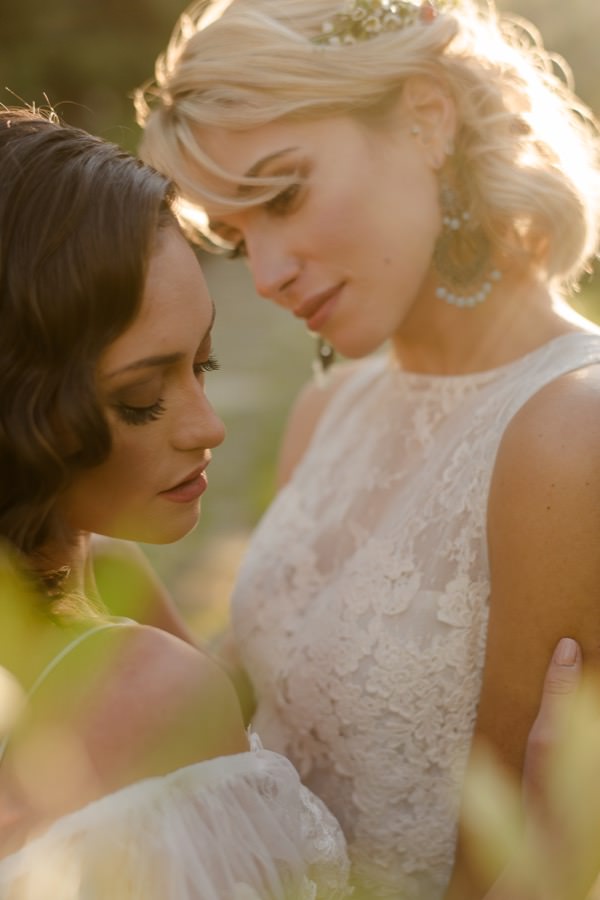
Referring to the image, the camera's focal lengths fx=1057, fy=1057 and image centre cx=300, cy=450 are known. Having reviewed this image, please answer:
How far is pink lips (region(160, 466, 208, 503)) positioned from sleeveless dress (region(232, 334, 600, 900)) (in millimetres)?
744

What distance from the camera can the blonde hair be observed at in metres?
2.84

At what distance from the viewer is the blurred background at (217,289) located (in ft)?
20.2

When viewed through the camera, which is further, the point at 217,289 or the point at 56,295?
the point at 217,289

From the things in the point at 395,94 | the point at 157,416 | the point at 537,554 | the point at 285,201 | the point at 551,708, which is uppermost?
the point at 395,94

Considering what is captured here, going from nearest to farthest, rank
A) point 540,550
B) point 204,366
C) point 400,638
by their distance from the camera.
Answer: point 204,366
point 540,550
point 400,638

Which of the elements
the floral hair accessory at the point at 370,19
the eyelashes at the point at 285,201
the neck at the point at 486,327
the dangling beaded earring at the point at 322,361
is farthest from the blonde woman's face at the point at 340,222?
the dangling beaded earring at the point at 322,361

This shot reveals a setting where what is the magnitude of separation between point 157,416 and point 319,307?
1.14 metres

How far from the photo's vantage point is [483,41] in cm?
310

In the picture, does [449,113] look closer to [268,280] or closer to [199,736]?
[268,280]

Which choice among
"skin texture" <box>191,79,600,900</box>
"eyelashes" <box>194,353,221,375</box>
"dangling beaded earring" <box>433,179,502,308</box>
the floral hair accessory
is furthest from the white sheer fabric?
the floral hair accessory

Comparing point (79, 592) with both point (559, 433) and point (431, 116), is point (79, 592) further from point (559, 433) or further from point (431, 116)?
point (431, 116)

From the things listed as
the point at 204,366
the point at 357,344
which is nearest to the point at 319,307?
the point at 357,344

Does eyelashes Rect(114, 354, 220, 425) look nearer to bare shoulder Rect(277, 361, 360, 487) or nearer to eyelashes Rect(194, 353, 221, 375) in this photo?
eyelashes Rect(194, 353, 221, 375)

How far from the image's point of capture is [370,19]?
2.95 m
